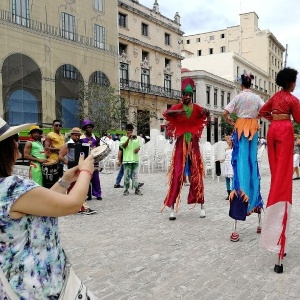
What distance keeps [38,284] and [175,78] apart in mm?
40259

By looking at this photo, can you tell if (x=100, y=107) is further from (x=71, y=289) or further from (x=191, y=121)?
(x=71, y=289)

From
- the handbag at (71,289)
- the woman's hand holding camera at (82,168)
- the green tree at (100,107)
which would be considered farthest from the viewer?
the green tree at (100,107)

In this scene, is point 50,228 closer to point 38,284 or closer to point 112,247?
point 38,284

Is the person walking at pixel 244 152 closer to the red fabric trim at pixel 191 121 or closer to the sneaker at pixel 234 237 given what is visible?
the sneaker at pixel 234 237

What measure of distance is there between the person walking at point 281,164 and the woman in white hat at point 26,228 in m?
2.50

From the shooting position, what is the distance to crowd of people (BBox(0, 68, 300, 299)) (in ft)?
4.77

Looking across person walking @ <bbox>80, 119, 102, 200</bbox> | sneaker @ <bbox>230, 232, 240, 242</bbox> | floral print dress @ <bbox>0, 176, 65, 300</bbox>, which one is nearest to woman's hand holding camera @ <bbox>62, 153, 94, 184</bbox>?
floral print dress @ <bbox>0, 176, 65, 300</bbox>

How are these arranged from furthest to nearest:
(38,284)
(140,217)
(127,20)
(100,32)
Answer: (127,20) → (100,32) → (140,217) → (38,284)

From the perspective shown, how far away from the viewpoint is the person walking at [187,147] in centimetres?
558

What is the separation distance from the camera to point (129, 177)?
Answer: 841cm

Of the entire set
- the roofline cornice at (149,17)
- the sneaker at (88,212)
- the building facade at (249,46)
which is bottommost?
the sneaker at (88,212)

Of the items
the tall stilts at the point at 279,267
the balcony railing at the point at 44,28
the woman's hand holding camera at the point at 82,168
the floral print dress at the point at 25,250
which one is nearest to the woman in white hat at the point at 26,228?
the floral print dress at the point at 25,250

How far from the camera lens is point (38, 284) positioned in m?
1.49

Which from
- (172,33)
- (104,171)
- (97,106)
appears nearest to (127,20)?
(172,33)
